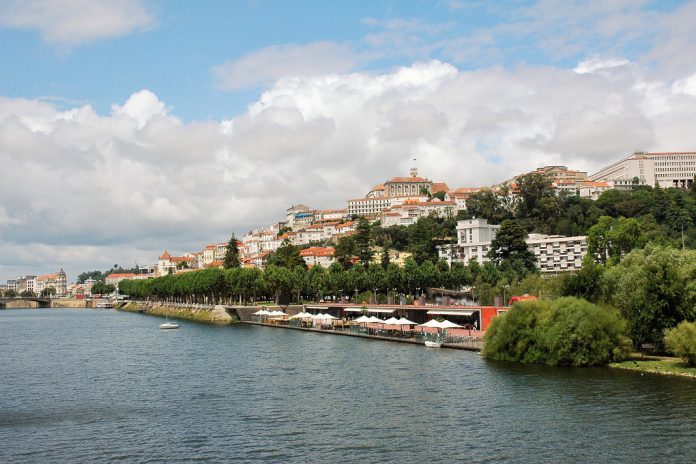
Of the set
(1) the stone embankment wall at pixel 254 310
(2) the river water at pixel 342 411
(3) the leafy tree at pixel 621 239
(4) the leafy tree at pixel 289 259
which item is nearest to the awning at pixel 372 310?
(1) the stone embankment wall at pixel 254 310

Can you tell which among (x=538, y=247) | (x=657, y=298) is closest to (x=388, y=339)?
(x=657, y=298)

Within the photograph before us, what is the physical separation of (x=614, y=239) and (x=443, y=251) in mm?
56680

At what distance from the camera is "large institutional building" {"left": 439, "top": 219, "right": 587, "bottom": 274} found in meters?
139

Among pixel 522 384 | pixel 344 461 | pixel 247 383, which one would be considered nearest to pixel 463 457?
pixel 344 461

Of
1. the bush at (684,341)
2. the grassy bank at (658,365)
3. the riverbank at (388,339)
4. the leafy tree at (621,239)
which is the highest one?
the leafy tree at (621,239)

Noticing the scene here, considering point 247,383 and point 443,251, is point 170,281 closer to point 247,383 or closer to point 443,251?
point 443,251

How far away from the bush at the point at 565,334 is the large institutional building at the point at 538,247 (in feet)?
278

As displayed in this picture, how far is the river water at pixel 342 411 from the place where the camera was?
30.4 metres

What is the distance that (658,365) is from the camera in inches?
1889

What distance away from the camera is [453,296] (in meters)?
113

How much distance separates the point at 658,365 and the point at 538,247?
3903 inches

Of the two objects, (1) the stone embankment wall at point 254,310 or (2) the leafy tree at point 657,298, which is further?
(1) the stone embankment wall at point 254,310

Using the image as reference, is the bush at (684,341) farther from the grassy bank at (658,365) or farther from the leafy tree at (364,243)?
the leafy tree at (364,243)

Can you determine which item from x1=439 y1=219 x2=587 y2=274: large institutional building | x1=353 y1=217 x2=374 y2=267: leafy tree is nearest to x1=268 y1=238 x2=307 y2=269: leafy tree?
x1=353 y1=217 x2=374 y2=267: leafy tree
